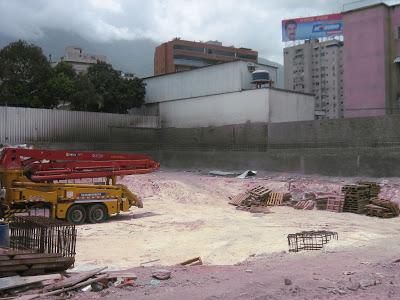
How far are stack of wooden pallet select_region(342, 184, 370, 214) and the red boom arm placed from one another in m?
8.63

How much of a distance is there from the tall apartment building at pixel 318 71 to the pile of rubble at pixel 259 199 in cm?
7554

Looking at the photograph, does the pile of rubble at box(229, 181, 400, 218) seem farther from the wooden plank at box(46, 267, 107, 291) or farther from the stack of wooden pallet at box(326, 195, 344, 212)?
the wooden plank at box(46, 267, 107, 291)

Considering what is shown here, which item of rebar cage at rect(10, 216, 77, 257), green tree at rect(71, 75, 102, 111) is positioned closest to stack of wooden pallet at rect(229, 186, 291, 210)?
rebar cage at rect(10, 216, 77, 257)

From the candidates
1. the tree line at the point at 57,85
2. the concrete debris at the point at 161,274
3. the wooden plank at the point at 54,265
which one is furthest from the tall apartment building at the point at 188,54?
the concrete debris at the point at 161,274

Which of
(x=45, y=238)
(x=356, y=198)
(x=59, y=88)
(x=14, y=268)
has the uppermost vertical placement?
(x=59, y=88)

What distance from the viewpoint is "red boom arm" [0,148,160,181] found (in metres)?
16.6

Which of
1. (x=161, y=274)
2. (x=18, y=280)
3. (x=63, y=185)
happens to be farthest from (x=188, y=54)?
(x=18, y=280)

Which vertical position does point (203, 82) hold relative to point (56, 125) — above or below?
above

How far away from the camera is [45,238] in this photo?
1035 centimetres

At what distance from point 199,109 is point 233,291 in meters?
36.0

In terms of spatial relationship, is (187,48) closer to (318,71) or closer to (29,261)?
(318,71)

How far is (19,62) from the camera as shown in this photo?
135ft

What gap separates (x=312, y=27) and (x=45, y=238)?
84705mm

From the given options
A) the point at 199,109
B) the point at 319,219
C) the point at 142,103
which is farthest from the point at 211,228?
the point at 142,103
